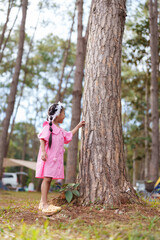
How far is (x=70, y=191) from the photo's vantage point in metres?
3.53

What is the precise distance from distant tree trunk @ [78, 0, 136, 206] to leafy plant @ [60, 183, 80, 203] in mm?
96

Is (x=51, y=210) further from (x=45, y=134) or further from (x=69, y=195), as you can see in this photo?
(x=45, y=134)

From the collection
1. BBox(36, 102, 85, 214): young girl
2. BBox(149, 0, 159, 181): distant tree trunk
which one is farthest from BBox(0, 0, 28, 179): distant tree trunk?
BBox(36, 102, 85, 214): young girl

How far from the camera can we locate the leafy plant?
345cm

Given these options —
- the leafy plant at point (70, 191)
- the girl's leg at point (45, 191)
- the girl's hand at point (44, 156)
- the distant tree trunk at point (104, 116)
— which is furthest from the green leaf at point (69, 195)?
the girl's hand at point (44, 156)

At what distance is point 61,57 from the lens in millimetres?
22203

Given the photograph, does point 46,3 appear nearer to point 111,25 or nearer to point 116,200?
point 111,25

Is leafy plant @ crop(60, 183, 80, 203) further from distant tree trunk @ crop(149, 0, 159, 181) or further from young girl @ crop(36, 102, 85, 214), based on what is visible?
distant tree trunk @ crop(149, 0, 159, 181)

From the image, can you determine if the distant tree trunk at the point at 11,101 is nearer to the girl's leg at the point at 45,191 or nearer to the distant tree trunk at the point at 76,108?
the distant tree trunk at the point at 76,108

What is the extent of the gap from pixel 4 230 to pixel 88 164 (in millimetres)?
1398

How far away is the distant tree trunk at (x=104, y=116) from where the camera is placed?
11.4ft

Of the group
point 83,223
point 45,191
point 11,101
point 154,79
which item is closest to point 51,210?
point 45,191

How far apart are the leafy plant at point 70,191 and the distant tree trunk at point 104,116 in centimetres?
10

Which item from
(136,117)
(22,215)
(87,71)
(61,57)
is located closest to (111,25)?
(87,71)
